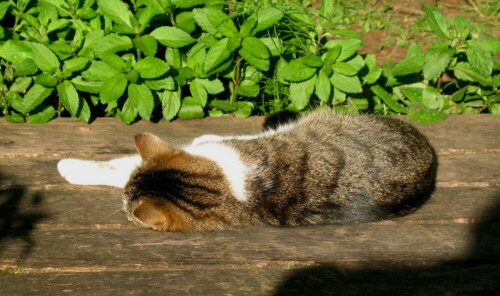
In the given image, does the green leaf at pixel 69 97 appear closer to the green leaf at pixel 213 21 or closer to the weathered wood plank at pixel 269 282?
the green leaf at pixel 213 21

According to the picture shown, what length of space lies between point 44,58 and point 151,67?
2.39 ft

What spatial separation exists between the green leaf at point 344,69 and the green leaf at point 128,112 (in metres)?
1.48

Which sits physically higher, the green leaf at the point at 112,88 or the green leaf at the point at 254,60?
the green leaf at the point at 254,60

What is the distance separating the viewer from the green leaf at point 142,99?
4.00 metres

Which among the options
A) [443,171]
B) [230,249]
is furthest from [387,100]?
[230,249]

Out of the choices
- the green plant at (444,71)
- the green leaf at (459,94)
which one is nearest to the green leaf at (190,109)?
the green plant at (444,71)

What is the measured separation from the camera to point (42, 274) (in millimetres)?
2670

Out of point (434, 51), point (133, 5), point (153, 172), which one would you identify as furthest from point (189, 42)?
point (434, 51)

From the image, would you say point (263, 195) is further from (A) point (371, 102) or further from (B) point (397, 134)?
(A) point (371, 102)

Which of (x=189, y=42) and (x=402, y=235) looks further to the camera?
(x=189, y=42)

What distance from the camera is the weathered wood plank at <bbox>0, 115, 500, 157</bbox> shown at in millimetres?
3820

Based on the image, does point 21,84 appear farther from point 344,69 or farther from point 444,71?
point 444,71

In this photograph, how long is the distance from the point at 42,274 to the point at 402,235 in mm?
1814

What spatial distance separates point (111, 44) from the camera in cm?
397
